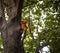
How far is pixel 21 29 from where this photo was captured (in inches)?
205

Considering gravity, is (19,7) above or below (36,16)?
above

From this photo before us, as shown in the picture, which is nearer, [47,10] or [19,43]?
[19,43]

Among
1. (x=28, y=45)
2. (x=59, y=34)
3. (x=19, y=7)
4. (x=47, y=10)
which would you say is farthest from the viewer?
(x=28, y=45)

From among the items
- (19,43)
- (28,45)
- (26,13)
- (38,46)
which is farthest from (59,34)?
(28,45)

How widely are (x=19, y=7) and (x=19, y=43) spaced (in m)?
1.13

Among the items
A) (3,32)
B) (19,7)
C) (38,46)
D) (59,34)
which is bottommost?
(38,46)

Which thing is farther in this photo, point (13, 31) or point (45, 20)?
point (45, 20)

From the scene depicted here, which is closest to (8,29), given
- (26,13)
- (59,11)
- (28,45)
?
(59,11)

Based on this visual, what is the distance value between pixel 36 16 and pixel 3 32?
15.4 ft

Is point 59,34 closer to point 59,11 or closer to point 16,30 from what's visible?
point 59,11

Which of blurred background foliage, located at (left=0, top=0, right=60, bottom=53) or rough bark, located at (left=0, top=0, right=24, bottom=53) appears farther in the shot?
blurred background foliage, located at (left=0, top=0, right=60, bottom=53)

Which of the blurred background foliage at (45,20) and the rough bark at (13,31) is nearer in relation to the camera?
the rough bark at (13,31)

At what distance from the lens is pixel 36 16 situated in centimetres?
980

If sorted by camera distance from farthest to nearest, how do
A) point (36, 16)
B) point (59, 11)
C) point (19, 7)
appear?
point (36, 16) → point (59, 11) → point (19, 7)
